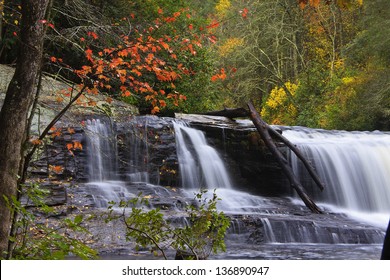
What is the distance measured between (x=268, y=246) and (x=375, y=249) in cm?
176

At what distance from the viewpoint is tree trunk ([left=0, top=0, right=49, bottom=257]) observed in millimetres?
3594

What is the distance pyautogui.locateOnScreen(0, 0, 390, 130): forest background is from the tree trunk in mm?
8838

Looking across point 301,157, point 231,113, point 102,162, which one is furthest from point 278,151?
point 102,162

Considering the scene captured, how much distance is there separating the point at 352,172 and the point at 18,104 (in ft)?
36.4

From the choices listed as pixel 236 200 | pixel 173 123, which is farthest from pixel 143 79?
pixel 236 200

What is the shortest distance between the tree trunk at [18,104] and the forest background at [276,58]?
8838 millimetres

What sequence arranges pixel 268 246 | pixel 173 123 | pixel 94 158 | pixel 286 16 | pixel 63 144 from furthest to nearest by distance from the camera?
pixel 286 16 → pixel 173 123 → pixel 94 158 → pixel 63 144 → pixel 268 246

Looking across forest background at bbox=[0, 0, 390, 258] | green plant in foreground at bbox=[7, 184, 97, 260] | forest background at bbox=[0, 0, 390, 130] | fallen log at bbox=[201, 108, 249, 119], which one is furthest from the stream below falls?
green plant in foreground at bbox=[7, 184, 97, 260]

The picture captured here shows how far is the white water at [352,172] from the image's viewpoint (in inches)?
499

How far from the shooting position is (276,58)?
1147 inches

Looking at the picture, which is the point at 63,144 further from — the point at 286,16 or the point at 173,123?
the point at 286,16

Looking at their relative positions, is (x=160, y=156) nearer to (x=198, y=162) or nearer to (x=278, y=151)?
(x=198, y=162)

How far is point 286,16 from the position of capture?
27.8 meters
